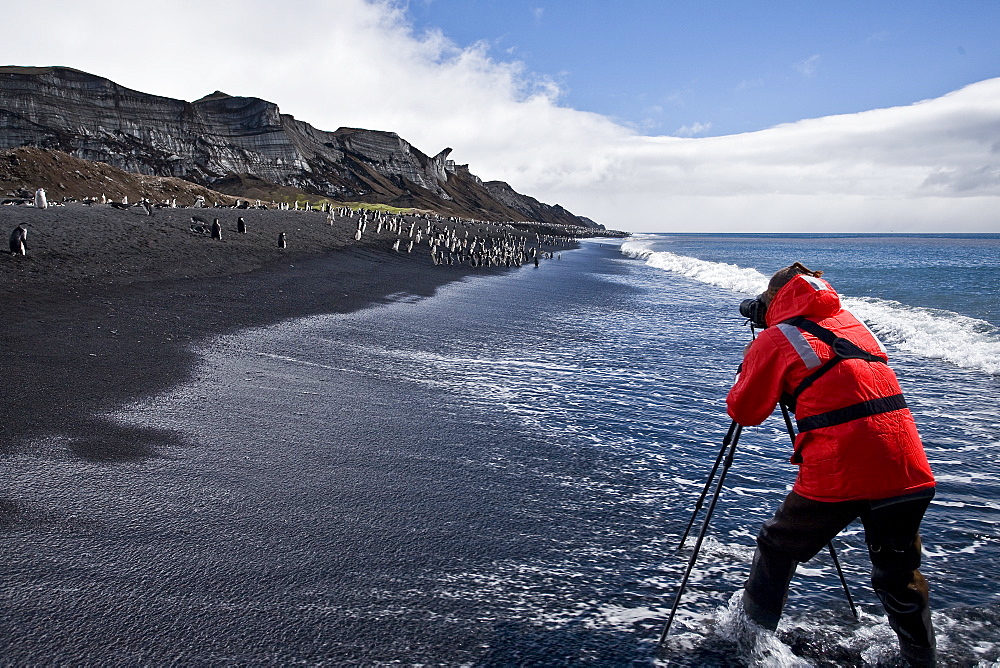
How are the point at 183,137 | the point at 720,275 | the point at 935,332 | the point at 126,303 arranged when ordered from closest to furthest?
1. the point at 126,303
2. the point at 935,332
3. the point at 720,275
4. the point at 183,137

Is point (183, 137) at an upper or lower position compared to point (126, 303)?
upper

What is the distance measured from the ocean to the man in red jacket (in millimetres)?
555

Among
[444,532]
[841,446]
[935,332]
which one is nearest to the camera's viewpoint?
[841,446]

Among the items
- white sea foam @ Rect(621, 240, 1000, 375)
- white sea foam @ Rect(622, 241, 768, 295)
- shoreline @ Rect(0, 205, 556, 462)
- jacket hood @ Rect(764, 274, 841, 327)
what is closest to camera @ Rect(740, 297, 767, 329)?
jacket hood @ Rect(764, 274, 841, 327)

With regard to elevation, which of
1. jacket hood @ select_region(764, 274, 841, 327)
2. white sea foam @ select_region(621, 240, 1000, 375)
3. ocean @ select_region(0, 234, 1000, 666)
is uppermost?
jacket hood @ select_region(764, 274, 841, 327)

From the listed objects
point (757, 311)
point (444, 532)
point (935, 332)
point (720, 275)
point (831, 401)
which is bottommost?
point (444, 532)

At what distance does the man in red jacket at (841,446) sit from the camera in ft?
8.96

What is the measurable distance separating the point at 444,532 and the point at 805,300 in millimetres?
2634

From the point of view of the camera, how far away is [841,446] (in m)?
2.75

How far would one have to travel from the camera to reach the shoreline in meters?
5.46

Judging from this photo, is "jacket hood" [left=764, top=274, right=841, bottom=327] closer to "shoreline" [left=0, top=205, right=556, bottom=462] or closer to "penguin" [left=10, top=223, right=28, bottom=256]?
"shoreline" [left=0, top=205, right=556, bottom=462]

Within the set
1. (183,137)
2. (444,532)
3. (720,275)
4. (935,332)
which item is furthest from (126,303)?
(183,137)

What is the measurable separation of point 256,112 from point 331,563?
3607 inches

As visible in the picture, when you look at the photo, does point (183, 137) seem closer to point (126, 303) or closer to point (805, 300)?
point (126, 303)
